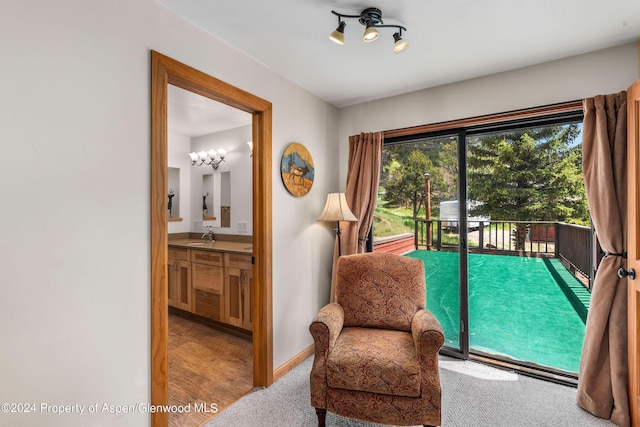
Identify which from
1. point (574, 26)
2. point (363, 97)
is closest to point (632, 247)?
point (574, 26)

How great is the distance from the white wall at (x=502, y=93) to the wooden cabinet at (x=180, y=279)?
219 centimetres

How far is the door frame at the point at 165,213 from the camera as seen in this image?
1611 mm

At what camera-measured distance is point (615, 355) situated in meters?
1.89

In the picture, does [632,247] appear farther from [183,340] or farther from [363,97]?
[183,340]

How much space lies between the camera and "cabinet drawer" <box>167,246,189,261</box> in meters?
3.59

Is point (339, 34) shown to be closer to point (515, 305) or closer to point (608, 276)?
point (608, 276)

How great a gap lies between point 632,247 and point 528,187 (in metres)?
0.91

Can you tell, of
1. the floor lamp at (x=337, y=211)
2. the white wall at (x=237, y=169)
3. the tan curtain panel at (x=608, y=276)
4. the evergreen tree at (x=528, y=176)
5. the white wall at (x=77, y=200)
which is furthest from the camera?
the white wall at (x=237, y=169)

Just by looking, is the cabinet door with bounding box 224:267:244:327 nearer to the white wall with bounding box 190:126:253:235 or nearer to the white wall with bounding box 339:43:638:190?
the white wall with bounding box 190:126:253:235

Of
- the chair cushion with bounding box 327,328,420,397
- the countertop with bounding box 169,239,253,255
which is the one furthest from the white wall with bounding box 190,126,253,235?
the chair cushion with bounding box 327,328,420,397

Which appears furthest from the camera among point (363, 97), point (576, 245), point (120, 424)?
point (363, 97)

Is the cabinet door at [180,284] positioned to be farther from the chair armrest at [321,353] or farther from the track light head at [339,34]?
the track light head at [339,34]

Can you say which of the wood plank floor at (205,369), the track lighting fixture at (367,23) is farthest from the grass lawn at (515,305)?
the track lighting fixture at (367,23)

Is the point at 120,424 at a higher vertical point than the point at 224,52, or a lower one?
lower
